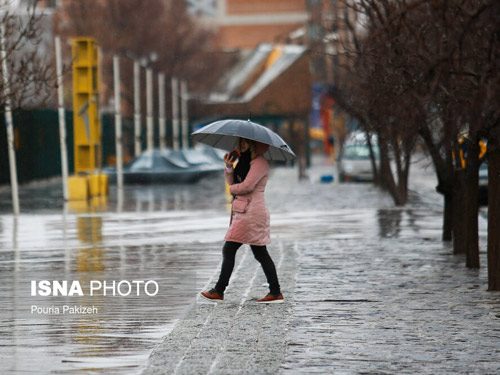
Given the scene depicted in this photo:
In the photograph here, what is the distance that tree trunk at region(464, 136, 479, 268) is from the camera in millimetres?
17594

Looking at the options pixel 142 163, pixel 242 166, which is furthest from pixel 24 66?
pixel 142 163

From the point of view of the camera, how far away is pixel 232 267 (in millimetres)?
14758

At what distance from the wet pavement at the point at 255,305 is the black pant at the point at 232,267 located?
26 centimetres

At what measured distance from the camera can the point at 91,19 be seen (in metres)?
82.4

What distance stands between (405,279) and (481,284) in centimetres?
95

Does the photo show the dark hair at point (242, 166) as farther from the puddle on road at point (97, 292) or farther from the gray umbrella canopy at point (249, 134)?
Answer: the puddle on road at point (97, 292)

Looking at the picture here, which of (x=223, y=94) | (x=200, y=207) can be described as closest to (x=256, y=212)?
(x=200, y=207)

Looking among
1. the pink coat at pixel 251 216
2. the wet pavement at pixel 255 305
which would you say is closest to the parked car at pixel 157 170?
the wet pavement at pixel 255 305

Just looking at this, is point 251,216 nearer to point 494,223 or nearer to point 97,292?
point 97,292

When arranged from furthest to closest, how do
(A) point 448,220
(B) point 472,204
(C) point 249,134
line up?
(A) point 448,220
(B) point 472,204
(C) point 249,134

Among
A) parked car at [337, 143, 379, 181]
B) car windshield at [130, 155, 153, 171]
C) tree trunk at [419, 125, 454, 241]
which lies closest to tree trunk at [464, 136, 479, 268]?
tree trunk at [419, 125, 454, 241]

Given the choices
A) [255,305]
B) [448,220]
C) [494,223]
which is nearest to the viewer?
[255,305]

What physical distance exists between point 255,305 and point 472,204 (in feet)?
13.5

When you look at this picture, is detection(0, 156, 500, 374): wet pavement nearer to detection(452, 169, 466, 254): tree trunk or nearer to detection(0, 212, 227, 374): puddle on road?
detection(0, 212, 227, 374): puddle on road
